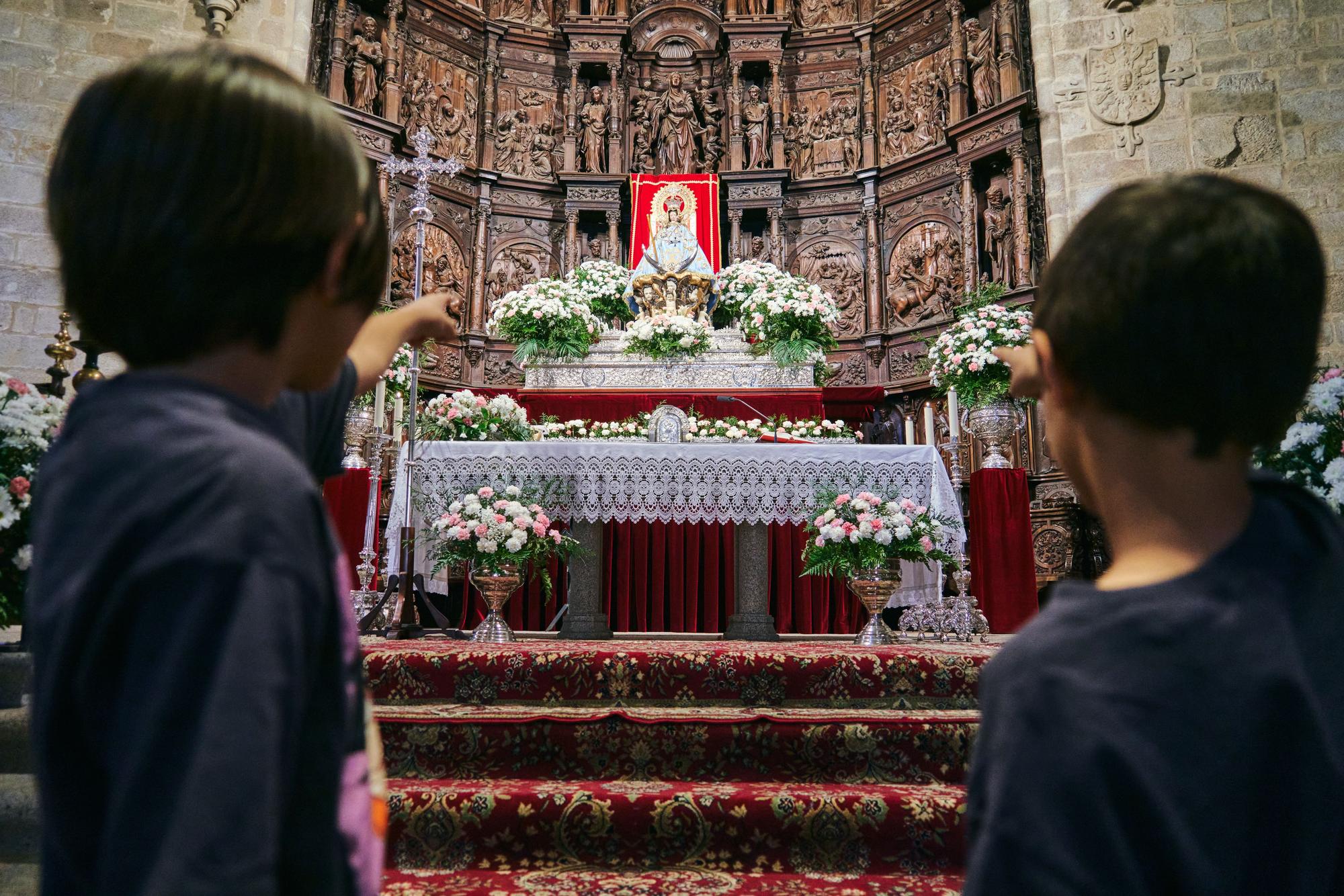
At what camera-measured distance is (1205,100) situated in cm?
722

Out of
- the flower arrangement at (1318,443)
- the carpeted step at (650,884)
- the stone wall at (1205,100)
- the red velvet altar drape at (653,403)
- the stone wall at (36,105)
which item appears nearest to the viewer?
the carpeted step at (650,884)

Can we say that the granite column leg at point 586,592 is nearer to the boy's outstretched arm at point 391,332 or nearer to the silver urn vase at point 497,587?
the silver urn vase at point 497,587

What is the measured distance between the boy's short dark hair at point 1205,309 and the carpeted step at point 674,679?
285 centimetres

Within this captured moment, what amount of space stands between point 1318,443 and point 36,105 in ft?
26.3

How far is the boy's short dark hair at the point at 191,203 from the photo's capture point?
26.4 inches

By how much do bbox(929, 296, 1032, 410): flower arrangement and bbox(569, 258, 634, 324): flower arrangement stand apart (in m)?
2.93

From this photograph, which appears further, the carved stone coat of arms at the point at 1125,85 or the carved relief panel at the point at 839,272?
the carved relief panel at the point at 839,272

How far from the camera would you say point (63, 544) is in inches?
24.5

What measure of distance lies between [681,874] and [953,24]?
29.8 ft

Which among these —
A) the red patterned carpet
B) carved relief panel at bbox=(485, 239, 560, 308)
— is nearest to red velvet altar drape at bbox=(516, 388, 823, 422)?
the red patterned carpet

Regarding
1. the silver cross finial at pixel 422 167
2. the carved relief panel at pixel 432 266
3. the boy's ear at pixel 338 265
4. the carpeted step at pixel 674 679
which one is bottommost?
the carpeted step at pixel 674 679

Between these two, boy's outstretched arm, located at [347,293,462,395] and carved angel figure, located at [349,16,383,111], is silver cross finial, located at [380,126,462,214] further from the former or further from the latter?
carved angel figure, located at [349,16,383,111]

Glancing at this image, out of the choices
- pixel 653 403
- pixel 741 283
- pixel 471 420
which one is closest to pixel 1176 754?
pixel 471 420

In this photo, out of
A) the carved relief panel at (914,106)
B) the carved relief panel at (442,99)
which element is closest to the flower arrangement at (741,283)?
the carved relief panel at (914,106)
